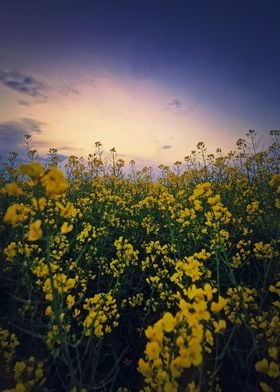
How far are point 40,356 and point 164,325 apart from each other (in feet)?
6.18

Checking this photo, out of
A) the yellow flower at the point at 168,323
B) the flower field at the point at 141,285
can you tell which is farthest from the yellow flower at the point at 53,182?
the yellow flower at the point at 168,323

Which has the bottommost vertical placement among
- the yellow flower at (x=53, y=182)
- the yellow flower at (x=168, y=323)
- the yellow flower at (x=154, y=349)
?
the yellow flower at (x=154, y=349)

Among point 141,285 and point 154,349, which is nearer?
point 154,349

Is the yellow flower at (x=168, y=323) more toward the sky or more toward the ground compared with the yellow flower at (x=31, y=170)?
more toward the ground

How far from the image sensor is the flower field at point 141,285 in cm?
150

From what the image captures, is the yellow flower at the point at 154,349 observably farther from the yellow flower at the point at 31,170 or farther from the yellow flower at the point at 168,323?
the yellow flower at the point at 31,170

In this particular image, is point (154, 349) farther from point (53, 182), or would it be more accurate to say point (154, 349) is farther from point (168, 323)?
point (53, 182)

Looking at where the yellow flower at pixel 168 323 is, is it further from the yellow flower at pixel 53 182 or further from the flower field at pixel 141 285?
the yellow flower at pixel 53 182

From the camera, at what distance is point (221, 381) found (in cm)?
261

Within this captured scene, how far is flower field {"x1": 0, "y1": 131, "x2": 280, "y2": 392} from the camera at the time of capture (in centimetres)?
150

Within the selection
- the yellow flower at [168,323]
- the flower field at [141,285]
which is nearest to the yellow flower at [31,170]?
the flower field at [141,285]

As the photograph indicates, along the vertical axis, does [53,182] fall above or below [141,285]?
above

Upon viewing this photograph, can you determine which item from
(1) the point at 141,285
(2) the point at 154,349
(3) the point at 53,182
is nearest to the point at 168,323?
(2) the point at 154,349

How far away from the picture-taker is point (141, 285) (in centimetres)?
402
